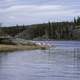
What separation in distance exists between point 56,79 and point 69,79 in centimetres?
91

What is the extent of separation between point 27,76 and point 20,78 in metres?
1.48

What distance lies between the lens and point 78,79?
99.2 feet

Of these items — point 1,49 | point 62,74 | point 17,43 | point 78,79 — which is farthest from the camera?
point 17,43

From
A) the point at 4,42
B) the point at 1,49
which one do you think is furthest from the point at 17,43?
the point at 1,49

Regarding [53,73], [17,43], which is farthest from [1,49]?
[53,73]

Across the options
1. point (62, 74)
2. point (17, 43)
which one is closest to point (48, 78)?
point (62, 74)

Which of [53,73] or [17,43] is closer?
[53,73]

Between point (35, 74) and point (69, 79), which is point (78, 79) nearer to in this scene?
point (69, 79)

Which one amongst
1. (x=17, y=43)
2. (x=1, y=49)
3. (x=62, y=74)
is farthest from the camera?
(x=17, y=43)

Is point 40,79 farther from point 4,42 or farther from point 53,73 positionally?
point 4,42

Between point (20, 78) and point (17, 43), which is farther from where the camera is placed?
point (17, 43)

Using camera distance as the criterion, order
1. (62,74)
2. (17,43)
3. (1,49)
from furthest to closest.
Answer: (17,43) < (1,49) < (62,74)

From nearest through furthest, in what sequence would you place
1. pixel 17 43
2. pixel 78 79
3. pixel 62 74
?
pixel 78 79, pixel 62 74, pixel 17 43

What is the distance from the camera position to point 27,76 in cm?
3203
